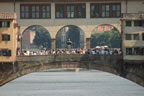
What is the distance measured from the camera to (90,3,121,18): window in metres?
72.5

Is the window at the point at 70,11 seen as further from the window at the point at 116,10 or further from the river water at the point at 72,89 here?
the river water at the point at 72,89

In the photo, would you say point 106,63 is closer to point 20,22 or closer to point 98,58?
point 98,58

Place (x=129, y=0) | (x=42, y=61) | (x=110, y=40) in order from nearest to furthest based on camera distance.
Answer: (x=42, y=61) < (x=129, y=0) < (x=110, y=40)

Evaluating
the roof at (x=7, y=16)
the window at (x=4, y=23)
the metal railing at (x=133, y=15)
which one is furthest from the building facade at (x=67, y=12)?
the roof at (x=7, y=16)

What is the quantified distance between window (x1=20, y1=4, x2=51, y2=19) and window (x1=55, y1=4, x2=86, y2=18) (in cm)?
161

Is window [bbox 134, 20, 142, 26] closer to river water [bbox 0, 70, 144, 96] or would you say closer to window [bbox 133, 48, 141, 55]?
window [bbox 133, 48, 141, 55]

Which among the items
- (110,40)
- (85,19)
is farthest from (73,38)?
(85,19)

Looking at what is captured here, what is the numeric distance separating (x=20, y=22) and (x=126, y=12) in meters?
16.3

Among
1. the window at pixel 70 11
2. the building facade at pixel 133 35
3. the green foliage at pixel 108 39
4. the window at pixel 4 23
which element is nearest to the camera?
the building facade at pixel 133 35

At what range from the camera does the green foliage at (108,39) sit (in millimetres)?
165550

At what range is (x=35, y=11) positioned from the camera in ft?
239

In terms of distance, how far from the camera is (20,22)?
73.1m

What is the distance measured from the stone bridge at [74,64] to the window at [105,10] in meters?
9.43

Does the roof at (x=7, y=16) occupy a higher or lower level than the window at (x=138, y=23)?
higher
